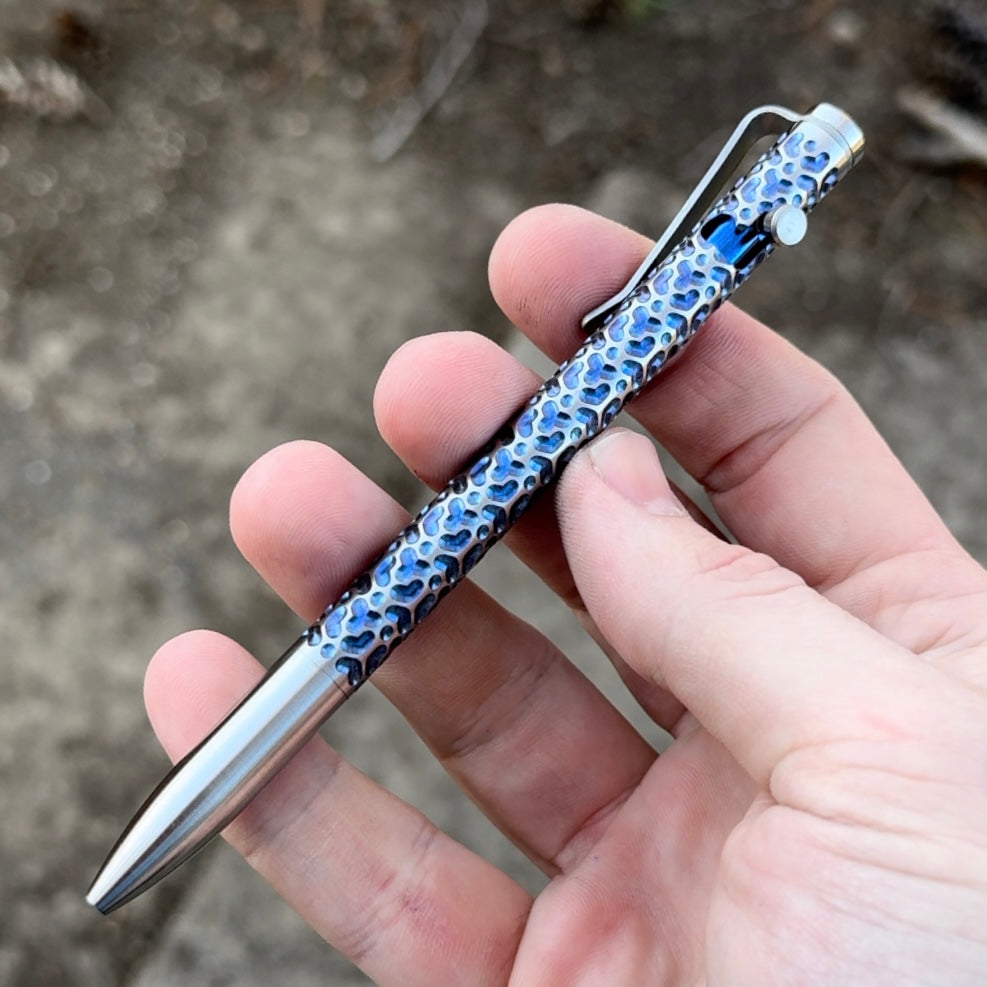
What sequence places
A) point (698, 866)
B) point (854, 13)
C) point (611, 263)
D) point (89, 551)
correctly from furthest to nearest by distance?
point (854, 13), point (89, 551), point (611, 263), point (698, 866)

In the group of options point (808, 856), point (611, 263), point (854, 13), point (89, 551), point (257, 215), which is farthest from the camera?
point (854, 13)

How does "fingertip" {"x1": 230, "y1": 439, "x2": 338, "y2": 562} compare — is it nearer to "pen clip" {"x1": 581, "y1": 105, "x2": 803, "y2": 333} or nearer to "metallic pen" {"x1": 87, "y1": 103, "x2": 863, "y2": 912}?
"metallic pen" {"x1": 87, "y1": 103, "x2": 863, "y2": 912}

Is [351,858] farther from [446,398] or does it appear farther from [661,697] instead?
[446,398]

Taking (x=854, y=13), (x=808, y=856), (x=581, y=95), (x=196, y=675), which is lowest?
(x=196, y=675)

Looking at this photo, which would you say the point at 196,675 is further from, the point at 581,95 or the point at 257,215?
the point at 581,95

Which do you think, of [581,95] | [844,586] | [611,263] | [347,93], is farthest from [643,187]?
[844,586]

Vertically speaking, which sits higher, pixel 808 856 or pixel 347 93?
pixel 347 93
